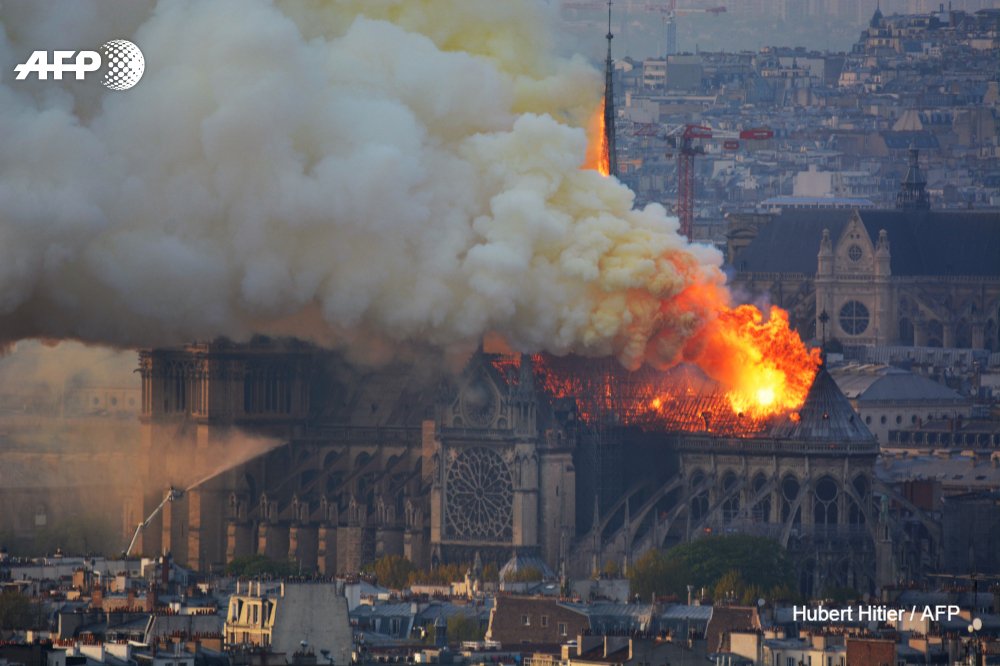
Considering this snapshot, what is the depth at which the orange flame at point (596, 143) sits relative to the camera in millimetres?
146125

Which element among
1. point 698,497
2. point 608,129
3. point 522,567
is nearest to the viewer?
point 522,567

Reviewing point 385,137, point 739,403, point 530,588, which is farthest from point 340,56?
point 739,403

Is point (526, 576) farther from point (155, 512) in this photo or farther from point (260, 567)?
point (155, 512)

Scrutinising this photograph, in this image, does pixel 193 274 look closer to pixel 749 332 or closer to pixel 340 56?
pixel 340 56

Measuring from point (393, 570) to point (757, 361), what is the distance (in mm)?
11241

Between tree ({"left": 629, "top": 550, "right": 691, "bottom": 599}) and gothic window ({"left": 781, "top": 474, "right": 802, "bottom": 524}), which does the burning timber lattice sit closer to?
gothic window ({"left": 781, "top": 474, "right": 802, "bottom": 524})

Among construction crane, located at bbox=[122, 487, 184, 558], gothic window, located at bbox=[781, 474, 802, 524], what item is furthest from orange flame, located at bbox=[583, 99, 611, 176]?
construction crane, located at bbox=[122, 487, 184, 558]

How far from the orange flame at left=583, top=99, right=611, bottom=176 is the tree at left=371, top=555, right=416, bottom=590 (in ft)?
38.9

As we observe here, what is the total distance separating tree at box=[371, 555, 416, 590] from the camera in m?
146

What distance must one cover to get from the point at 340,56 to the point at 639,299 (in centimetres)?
1017

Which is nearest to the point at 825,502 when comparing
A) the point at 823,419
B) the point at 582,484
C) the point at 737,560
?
the point at 823,419

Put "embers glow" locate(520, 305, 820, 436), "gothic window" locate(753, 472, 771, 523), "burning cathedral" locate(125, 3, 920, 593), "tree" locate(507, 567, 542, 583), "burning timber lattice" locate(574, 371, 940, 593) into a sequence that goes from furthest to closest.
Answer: "gothic window" locate(753, 472, 771, 523)
"burning cathedral" locate(125, 3, 920, 593)
"burning timber lattice" locate(574, 371, 940, 593)
"embers glow" locate(520, 305, 820, 436)
"tree" locate(507, 567, 542, 583)

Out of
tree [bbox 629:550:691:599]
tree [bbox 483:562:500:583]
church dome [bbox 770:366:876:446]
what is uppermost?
church dome [bbox 770:366:876:446]

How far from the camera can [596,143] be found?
14838 cm
